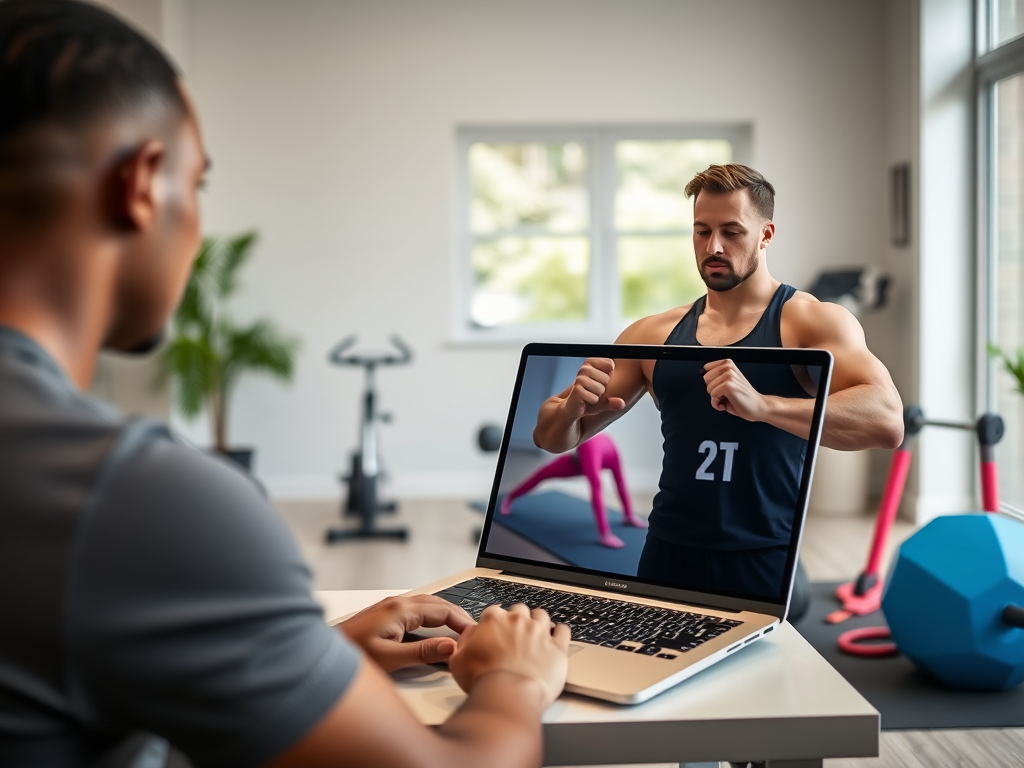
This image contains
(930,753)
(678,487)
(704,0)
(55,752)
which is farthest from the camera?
(704,0)

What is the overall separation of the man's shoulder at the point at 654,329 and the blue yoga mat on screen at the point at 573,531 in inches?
13.0

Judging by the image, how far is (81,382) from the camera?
65 centimetres

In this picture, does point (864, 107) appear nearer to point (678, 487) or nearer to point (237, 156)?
point (237, 156)

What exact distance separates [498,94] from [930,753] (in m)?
4.44

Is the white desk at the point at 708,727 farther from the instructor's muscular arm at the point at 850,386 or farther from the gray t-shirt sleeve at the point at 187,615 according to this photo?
the instructor's muscular arm at the point at 850,386

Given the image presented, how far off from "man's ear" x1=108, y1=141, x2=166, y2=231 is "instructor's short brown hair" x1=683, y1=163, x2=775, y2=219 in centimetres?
107

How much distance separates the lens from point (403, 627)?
3.44 feet

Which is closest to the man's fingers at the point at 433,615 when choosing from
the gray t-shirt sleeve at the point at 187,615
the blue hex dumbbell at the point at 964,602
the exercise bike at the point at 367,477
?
the gray t-shirt sleeve at the point at 187,615

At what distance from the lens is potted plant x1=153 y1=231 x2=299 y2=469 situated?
5.62 m

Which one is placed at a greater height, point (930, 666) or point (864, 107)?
point (864, 107)

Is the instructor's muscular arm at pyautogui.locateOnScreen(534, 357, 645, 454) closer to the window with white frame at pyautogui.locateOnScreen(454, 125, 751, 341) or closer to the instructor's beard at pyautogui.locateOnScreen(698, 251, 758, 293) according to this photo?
the instructor's beard at pyautogui.locateOnScreen(698, 251, 758, 293)

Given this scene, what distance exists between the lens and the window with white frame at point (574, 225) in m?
6.17

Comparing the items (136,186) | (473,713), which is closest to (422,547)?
(473,713)

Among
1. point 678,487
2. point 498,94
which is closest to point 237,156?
point 498,94
